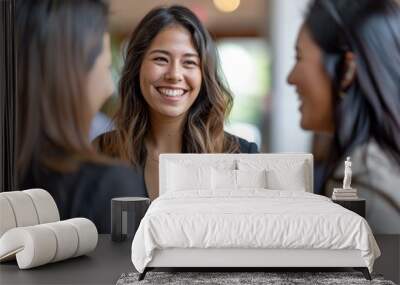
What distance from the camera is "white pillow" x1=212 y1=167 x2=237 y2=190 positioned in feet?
22.4

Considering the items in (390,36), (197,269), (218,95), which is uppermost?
(390,36)

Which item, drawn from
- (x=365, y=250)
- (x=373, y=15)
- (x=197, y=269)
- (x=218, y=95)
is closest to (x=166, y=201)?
(x=197, y=269)

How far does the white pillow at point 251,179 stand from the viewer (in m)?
6.82

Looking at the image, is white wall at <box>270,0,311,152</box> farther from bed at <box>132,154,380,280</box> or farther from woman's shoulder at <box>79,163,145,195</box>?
bed at <box>132,154,380,280</box>

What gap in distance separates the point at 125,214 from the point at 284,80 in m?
2.13

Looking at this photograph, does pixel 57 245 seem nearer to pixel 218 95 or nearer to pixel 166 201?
pixel 166 201

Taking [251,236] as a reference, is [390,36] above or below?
above

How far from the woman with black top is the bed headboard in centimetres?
44

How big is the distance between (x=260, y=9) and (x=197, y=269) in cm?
311

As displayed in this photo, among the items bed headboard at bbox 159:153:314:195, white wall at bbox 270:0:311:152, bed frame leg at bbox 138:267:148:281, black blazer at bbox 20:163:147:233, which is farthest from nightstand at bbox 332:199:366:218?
bed frame leg at bbox 138:267:148:281

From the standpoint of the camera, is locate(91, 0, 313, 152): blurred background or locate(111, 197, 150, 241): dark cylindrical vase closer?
locate(111, 197, 150, 241): dark cylindrical vase

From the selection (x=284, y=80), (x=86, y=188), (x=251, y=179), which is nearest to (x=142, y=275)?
(x=251, y=179)

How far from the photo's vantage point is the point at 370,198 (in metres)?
7.69

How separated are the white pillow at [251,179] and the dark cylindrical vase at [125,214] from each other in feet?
3.14
